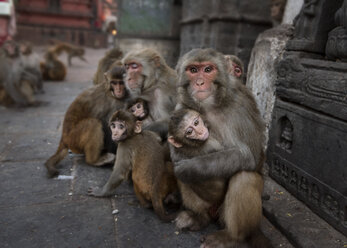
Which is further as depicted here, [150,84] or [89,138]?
[89,138]

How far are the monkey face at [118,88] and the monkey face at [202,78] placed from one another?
1335mm

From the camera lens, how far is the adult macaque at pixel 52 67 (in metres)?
9.55

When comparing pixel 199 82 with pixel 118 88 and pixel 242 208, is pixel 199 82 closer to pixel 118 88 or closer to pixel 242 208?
pixel 242 208

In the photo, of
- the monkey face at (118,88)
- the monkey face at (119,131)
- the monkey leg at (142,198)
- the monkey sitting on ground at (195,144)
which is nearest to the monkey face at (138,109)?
the monkey face at (118,88)

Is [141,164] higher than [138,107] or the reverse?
the reverse

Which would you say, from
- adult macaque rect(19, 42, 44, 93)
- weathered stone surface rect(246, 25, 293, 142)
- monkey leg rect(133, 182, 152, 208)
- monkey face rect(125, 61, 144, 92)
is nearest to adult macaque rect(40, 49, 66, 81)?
adult macaque rect(19, 42, 44, 93)

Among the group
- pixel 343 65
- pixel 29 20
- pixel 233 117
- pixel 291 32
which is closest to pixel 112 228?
pixel 233 117

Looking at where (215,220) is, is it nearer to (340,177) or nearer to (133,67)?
(340,177)

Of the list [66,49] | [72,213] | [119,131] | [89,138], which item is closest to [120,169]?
[119,131]

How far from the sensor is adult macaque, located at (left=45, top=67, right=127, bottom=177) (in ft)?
11.2

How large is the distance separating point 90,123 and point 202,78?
1.75 metres

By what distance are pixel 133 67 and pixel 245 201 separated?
1.92m

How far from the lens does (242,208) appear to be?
2021mm

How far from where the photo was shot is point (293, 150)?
281 cm
